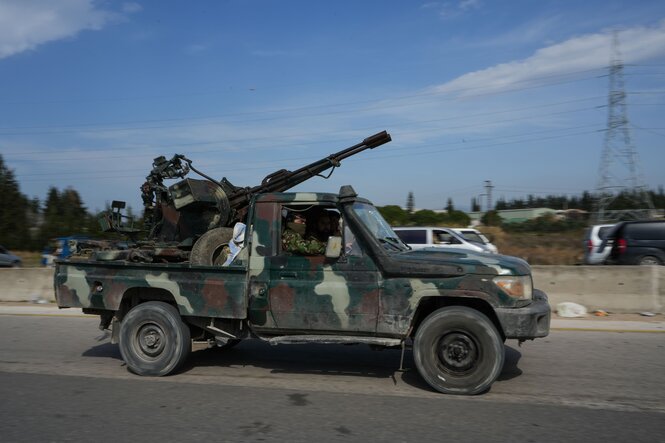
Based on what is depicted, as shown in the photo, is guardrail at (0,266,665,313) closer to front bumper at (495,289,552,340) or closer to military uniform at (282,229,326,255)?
front bumper at (495,289,552,340)

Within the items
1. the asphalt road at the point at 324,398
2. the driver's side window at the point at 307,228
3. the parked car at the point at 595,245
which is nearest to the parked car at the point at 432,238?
the parked car at the point at 595,245

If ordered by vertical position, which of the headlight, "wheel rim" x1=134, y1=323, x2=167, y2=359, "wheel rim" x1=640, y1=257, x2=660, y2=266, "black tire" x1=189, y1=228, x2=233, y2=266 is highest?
"black tire" x1=189, y1=228, x2=233, y2=266

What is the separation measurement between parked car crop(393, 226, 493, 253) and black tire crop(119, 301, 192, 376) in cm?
1172

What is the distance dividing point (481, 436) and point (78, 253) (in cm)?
512

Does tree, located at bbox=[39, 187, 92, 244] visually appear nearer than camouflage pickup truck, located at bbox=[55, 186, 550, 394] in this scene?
No

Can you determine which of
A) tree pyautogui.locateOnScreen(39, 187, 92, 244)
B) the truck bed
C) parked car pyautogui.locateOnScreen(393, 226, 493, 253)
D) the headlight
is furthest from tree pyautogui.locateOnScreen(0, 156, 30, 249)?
the headlight

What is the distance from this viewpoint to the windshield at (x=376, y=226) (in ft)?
19.5

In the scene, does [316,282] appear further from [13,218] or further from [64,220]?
[13,218]

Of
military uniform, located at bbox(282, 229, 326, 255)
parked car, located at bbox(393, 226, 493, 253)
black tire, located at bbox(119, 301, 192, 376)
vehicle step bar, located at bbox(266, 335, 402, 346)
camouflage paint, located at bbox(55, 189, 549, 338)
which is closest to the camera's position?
camouflage paint, located at bbox(55, 189, 549, 338)

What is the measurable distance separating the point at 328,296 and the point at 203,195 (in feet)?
7.00

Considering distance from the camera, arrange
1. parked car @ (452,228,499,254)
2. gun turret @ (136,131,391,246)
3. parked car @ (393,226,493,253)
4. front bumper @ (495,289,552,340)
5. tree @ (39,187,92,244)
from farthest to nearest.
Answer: tree @ (39,187,92,244) → parked car @ (452,228,499,254) → parked car @ (393,226,493,253) → gun turret @ (136,131,391,246) → front bumper @ (495,289,552,340)

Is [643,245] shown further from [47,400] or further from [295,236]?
[47,400]

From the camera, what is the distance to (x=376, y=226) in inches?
243

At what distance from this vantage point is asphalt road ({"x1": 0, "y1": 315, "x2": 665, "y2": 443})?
4.55m
